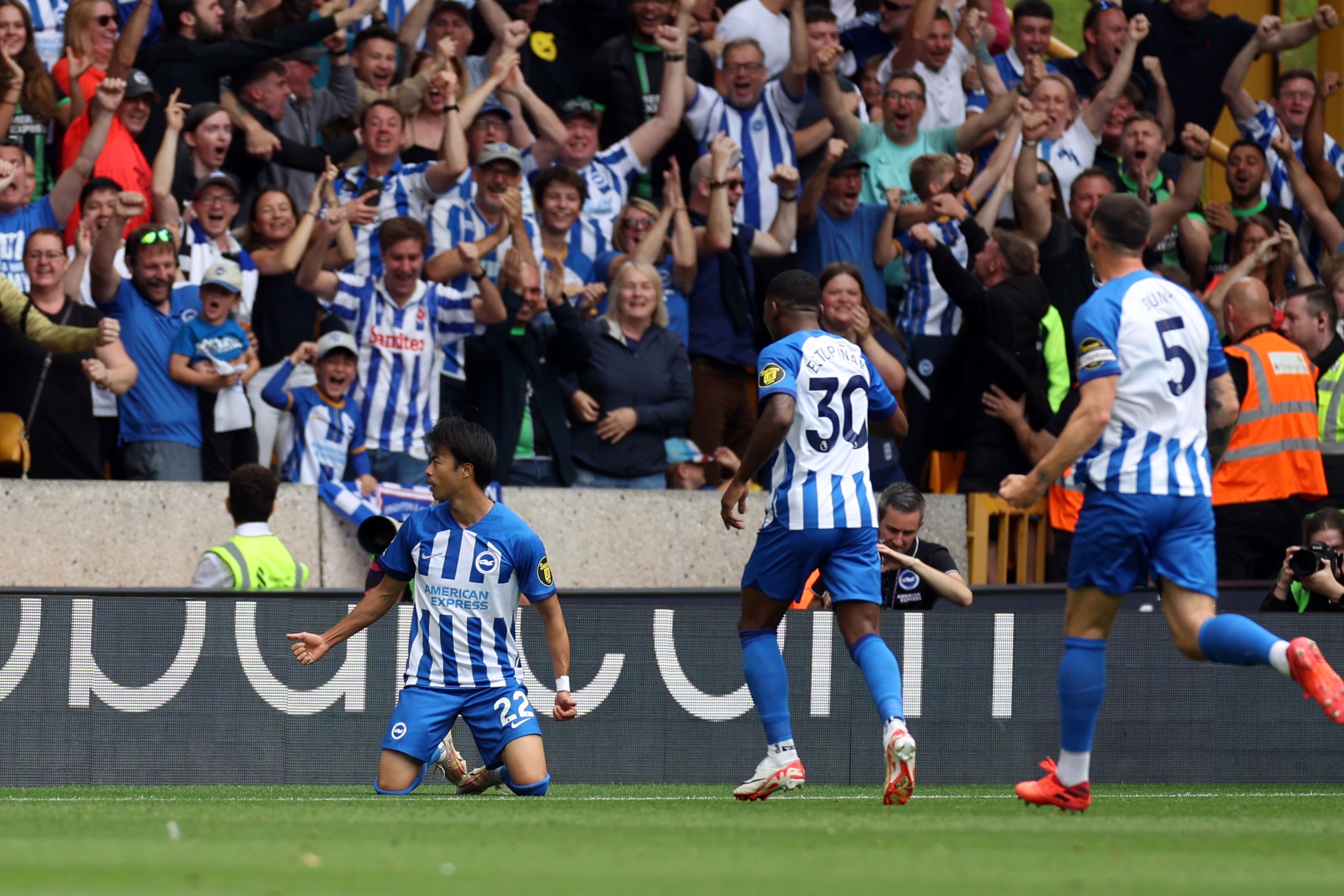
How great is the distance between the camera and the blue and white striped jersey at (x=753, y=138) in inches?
542

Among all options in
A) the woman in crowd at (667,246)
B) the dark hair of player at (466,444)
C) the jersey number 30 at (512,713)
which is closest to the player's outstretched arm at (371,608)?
the jersey number 30 at (512,713)

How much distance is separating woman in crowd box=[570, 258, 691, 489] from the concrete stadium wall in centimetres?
27

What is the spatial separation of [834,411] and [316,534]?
4.76 m

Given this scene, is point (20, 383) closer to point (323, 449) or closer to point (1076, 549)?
point (323, 449)

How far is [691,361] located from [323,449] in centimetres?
271

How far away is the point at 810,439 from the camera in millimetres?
7793

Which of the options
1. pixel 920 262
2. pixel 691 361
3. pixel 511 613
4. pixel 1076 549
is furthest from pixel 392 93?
pixel 1076 549

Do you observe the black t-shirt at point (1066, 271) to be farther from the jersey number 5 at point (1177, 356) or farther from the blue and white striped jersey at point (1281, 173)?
the jersey number 5 at point (1177, 356)

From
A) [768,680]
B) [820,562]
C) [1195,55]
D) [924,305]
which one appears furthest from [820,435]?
[1195,55]

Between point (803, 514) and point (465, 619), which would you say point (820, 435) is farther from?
point (465, 619)

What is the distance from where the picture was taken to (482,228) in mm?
12836

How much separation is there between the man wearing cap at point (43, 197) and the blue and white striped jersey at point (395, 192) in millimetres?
1615

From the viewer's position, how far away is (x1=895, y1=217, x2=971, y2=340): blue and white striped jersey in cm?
1327

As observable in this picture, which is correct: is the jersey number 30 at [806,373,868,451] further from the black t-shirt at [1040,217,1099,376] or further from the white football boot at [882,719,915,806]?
the black t-shirt at [1040,217,1099,376]
